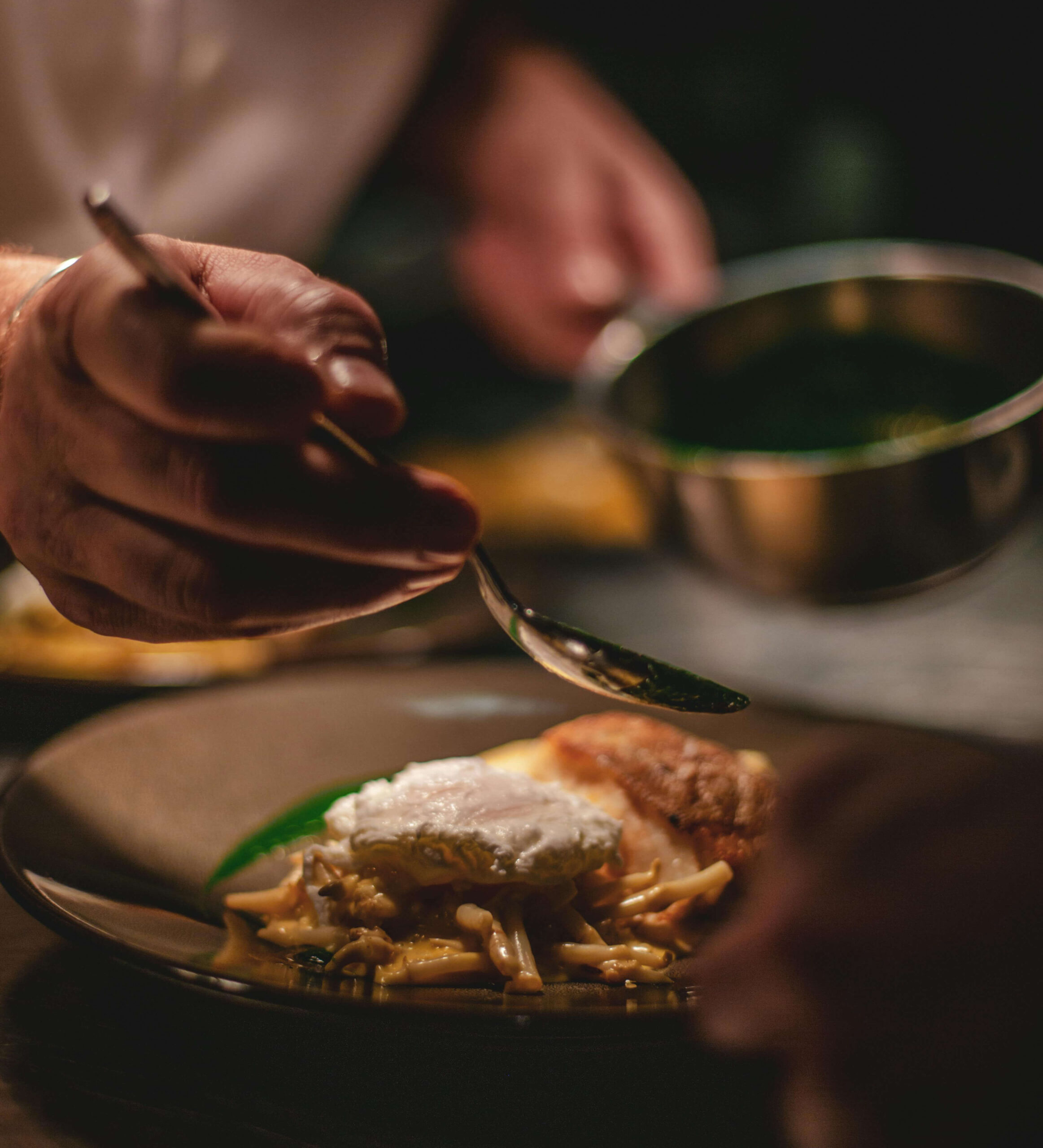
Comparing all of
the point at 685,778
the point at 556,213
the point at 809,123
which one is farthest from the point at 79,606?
the point at 809,123

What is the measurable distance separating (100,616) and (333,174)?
1543 millimetres

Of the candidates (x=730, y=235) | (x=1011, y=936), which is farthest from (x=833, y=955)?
(x=730, y=235)

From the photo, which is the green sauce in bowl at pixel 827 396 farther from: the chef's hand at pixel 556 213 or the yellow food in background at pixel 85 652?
the yellow food in background at pixel 85 652

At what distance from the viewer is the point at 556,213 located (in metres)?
2.14

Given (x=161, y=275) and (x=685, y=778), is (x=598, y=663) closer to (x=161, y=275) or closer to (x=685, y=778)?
(x=685, y=778)

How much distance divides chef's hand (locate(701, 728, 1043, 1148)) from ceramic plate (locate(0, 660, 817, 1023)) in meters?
0.10

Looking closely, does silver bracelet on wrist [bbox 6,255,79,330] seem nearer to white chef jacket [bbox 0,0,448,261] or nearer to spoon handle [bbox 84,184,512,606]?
spoon handle [bbox 84,184,512,606]

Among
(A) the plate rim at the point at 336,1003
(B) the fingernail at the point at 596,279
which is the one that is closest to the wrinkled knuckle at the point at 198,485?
(A) the plate rim at the point at 336,1003

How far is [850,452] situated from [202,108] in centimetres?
125

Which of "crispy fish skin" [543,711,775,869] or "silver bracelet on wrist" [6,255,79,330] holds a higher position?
"silver bracelet on wrist" [6,255,79,330]

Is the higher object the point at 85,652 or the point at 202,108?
the point at 202,108

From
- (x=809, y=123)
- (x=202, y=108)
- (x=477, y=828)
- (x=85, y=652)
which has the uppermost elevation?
(x=202, y=108)

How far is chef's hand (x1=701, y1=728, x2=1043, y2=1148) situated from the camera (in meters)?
0.64

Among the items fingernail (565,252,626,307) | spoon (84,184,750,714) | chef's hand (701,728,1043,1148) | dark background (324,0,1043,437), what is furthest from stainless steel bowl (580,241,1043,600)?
dark background (324,0,1043,437)
